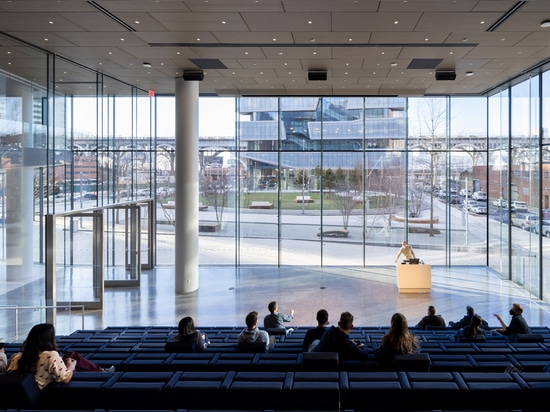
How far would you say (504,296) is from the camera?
1465 cm

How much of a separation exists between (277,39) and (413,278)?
7788mm

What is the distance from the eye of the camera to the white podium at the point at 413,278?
49.2 ft

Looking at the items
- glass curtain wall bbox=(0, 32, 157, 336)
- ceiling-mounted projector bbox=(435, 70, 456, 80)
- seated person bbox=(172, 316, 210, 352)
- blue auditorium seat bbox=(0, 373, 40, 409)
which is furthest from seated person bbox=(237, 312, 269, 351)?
ceiling-mounted projector bbox=(435, 70, 456, 80)

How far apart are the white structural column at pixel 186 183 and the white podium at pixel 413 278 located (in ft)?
19.4

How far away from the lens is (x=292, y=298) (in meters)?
14.3

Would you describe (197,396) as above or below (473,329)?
above

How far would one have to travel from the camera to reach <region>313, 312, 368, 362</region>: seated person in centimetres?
525

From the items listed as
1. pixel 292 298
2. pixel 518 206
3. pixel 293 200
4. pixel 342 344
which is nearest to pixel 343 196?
pixel 293 200

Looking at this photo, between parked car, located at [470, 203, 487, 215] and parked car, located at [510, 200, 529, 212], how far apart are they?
2234 millimetres

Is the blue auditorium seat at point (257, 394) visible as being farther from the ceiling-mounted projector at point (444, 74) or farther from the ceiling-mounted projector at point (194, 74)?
the ceiling-mounted projector at point (444, 74)

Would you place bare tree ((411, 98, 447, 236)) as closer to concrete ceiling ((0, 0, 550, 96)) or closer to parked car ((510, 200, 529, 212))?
concrete ceiling ((0, 0, 550, 96))

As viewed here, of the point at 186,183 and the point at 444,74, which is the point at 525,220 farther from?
the point at 186,183

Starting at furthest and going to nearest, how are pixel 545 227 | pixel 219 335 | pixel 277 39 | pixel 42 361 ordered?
pixel 545 227, pixel 277 39, pixel 219 335, pixel 42 361

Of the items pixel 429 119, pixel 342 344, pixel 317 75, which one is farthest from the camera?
pixel 429 119
